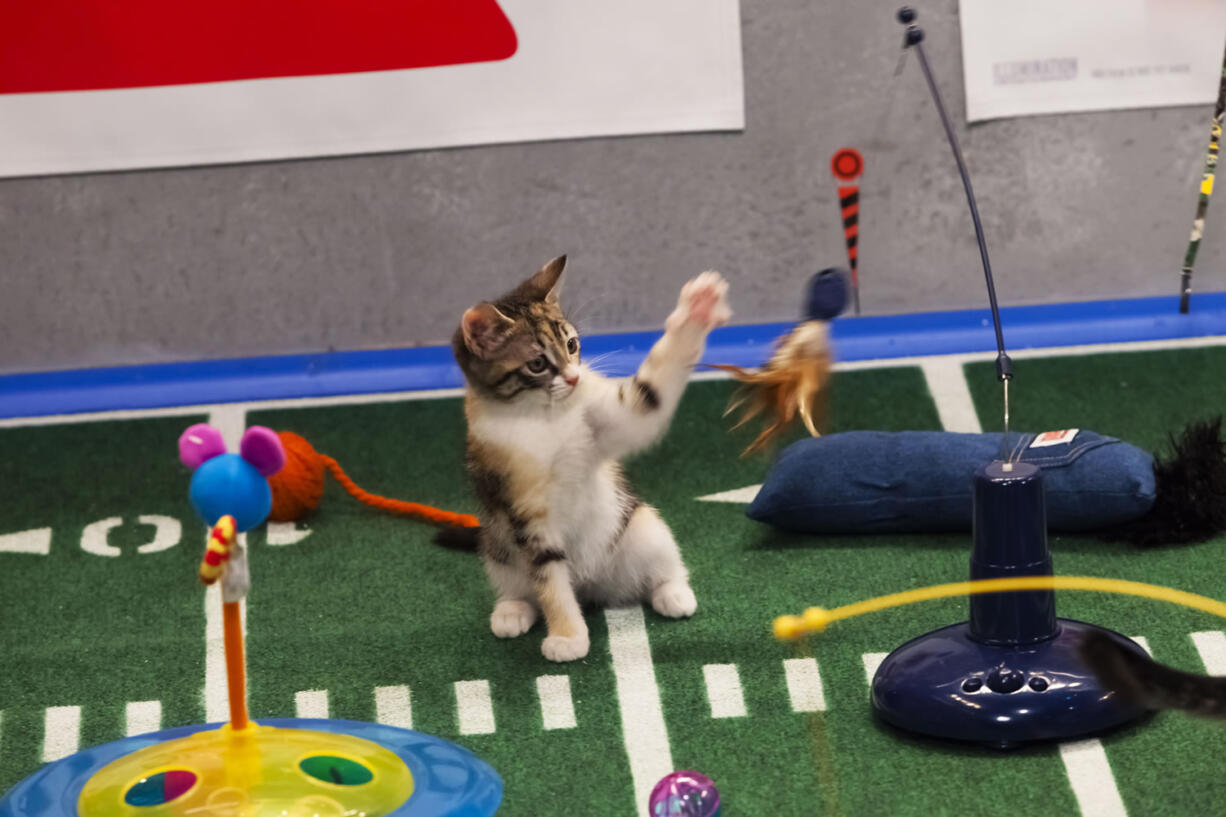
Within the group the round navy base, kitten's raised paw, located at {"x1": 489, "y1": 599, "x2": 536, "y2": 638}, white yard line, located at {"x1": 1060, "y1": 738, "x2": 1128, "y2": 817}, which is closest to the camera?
white yard line, located at {"x1": 1060, "y1": 738, "x2": 1128, "y2": 817}

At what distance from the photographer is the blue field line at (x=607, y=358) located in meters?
4.30

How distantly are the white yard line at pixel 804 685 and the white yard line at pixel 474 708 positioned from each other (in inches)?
20.8

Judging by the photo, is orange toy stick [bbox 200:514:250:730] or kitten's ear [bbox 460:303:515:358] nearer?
orange toy stick [bbox 200:514:250:730]

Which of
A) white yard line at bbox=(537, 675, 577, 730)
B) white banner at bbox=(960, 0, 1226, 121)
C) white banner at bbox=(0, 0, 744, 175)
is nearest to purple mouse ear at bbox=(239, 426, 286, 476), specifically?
white yard line at bbox=(537, 675, 577, 730)

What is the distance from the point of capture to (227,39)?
14.0ft

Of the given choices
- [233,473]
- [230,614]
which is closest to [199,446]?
[233,473]

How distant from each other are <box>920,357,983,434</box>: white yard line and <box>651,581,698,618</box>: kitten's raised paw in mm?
1042

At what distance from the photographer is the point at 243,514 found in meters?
2.17

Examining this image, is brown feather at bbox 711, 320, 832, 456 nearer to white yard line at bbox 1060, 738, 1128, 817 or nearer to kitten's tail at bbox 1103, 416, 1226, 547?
white yard line at bbox 1060, 738, 1128, 817

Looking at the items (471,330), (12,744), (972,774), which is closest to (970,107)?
(471,330)

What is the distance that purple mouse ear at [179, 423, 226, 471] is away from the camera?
2.19 metres

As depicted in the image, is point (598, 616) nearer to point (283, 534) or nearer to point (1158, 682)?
point (283, 534)

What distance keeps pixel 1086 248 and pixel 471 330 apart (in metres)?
2.31

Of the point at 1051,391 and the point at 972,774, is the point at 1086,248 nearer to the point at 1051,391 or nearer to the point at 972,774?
the point at 1051,391
